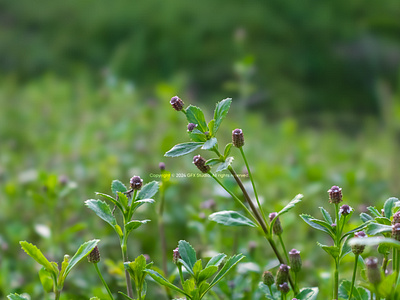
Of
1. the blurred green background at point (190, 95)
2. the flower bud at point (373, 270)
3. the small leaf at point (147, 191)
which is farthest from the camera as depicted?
the blurred green background at point (190, 95)

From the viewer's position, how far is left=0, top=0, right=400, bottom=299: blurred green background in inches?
44.5

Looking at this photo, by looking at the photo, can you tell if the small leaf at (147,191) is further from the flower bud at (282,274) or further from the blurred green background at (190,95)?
the blurred green background at (190,95)

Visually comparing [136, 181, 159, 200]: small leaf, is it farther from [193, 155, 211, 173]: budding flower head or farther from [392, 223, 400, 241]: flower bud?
[392, 223, 400, 241]: flower bud

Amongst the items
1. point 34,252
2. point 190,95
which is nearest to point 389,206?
point 34,252

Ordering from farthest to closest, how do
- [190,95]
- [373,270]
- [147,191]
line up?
[190,95] < [147,191] < [373,270]

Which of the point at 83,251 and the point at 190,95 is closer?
the point at 83,251

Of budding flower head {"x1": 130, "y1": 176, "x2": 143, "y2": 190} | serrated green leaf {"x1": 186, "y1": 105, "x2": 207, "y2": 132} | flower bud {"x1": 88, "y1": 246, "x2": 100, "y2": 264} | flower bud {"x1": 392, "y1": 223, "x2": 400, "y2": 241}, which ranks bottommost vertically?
flower bud {"x1": 88, "y1": 246, "x2": 100, "y2": 264}

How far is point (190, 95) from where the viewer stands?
200cm

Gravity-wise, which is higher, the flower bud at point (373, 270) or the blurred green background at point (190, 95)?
A: the blurred green background at point (190, 95)

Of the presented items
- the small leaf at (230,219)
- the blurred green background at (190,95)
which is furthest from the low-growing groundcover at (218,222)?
the blurred green background at (190,95)

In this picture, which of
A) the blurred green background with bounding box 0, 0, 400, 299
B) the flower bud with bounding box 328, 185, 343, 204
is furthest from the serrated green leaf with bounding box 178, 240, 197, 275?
the blurred green background with bounding box 0, 0, 400, 299

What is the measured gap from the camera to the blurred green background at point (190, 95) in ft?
3.71

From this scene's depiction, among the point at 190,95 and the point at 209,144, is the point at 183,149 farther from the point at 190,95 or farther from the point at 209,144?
the point at 190,95

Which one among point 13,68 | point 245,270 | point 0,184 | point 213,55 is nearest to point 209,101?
point 213,55
